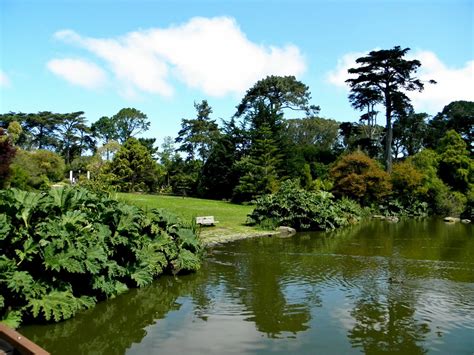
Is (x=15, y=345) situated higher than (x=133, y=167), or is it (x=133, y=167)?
(x=133, y=167)

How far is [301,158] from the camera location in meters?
35.1

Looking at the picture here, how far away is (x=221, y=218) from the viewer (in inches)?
746

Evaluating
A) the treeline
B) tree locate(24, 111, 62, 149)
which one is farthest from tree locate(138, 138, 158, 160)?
tree locate(24, 111, 62, 149)

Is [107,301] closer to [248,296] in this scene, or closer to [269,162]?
[248,296]

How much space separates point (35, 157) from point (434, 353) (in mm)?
37119

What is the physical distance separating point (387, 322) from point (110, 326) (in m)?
3.65

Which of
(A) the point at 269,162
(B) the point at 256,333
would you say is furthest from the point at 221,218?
(B) the point at 256,333

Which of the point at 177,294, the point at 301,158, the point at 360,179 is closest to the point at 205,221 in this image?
the point at 177,294

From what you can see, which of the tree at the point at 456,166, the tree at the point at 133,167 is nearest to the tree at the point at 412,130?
the tree at the point at 456,166

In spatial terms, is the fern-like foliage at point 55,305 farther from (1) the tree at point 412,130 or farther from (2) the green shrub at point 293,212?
(1) the tree at point 412,130

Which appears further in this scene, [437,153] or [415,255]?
[437,153]

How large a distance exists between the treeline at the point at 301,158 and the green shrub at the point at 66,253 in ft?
41.2

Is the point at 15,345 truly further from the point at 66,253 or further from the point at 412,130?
the point at 412,130

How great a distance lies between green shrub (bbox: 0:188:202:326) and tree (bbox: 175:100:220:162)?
119ft
